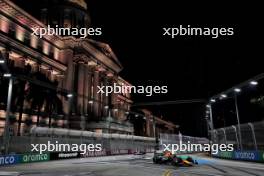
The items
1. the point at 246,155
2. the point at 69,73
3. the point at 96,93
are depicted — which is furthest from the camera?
the point at 96,93

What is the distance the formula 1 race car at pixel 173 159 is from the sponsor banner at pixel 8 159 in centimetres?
1258

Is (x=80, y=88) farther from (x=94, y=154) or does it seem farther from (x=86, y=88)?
(x=94, y=154)

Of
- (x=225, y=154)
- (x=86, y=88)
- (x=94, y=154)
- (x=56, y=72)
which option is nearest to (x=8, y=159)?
(x=94, y=154)

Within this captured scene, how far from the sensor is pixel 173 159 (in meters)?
23.8

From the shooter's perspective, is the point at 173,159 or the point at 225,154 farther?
the point at 225,154

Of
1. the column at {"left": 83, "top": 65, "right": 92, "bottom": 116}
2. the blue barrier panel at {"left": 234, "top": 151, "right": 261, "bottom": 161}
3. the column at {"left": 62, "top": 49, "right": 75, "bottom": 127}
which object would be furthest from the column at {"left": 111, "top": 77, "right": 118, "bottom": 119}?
the blue barrier panel at {"left": 234, "top": 151, "right": 261, "bottom": 161}

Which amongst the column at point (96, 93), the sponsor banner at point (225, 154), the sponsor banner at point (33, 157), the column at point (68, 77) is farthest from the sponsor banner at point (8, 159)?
the column at point (96, 93)

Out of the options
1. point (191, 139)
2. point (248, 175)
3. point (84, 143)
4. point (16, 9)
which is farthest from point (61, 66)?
point (248, 175)

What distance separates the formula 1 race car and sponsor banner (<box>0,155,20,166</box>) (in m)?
12.6

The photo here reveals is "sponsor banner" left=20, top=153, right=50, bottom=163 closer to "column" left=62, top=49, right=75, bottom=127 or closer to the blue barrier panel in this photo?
the blue barrier panel

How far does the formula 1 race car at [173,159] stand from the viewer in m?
22.5

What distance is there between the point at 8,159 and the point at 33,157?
3866 millimetres

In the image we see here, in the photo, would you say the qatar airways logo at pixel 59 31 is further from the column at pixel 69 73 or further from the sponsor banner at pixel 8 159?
the sponsor banner at pixel 8 159

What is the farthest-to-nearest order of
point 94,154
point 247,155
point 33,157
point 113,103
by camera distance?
1. point 113,103
2. point 94,154
3. point 247,155
4. point 33,157
